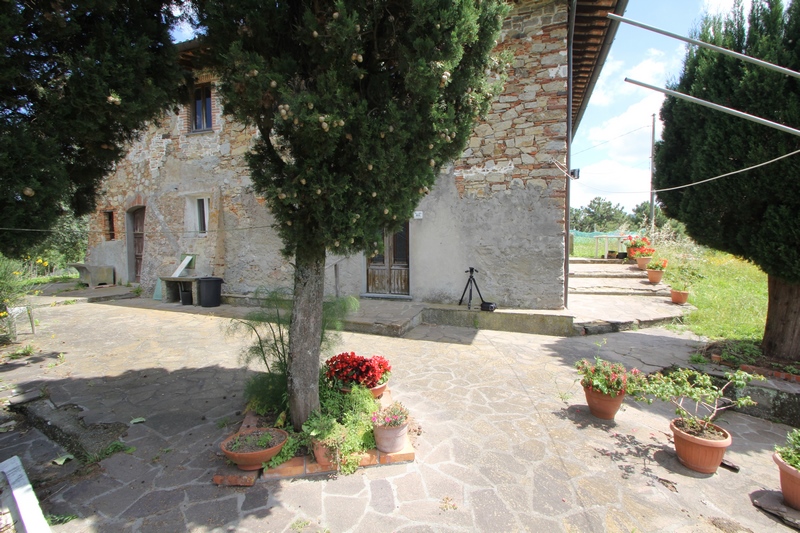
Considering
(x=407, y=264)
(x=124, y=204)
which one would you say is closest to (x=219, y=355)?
(x=407, y=264)

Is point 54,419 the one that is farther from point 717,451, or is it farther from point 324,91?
point 717,451

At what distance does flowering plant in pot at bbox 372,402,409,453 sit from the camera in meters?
2.92

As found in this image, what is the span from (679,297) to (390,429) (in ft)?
26.4

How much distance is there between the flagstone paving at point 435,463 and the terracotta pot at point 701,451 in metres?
0.08

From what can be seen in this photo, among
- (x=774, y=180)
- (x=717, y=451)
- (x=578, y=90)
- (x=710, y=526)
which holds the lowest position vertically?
(x=710, y=526)

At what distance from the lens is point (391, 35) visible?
2693mm

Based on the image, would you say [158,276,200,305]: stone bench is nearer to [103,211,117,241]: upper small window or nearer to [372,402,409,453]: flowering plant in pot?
[103,211,117,241]: upper small window

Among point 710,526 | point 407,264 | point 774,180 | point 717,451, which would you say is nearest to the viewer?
point 710,526

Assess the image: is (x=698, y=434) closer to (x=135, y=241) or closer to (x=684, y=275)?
(x=684, y=275)

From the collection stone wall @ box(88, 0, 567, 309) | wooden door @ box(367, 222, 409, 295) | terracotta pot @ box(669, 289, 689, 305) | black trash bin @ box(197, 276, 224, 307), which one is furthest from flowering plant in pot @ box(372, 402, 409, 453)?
terracotta pot @ box(669, 289, 689, 305)

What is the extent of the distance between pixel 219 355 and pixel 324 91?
15.0 feet

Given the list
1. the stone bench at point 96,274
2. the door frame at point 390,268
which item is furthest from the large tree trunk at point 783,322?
the stone bench at point 96,274

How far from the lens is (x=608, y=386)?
361 centimetres

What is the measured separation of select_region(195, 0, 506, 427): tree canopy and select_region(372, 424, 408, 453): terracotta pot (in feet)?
4.52
